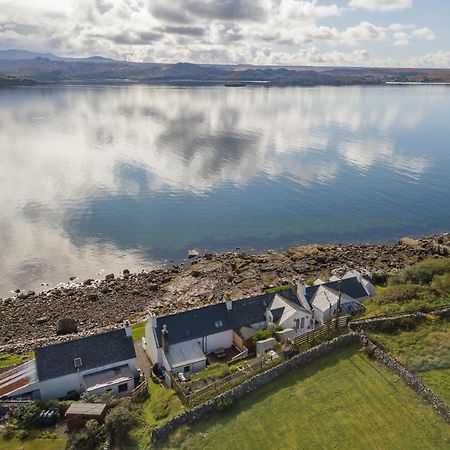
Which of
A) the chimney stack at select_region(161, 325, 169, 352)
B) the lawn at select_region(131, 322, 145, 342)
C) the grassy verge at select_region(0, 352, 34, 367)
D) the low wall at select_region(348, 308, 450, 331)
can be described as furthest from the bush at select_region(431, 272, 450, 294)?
the grassy verge at select_region(0, 352, 34, 367)

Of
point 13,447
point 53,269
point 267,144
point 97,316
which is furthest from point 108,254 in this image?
point 267,144

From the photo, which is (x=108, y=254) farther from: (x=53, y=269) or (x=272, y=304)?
(x=272, y=304)

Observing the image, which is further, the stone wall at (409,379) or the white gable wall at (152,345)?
the white gable wall at (152,345)

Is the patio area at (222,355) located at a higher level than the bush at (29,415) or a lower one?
lower

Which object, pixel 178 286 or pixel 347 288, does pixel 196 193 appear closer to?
pixel 178 286

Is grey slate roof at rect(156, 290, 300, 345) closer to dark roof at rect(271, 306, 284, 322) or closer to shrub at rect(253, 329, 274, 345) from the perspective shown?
dark roof at rect(271, 306, 284, 322)

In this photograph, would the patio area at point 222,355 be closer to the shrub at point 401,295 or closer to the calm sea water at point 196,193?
the shrub at point 401,295

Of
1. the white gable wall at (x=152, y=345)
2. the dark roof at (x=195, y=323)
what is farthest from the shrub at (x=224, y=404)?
the dark roof at (x=195, y=323)
